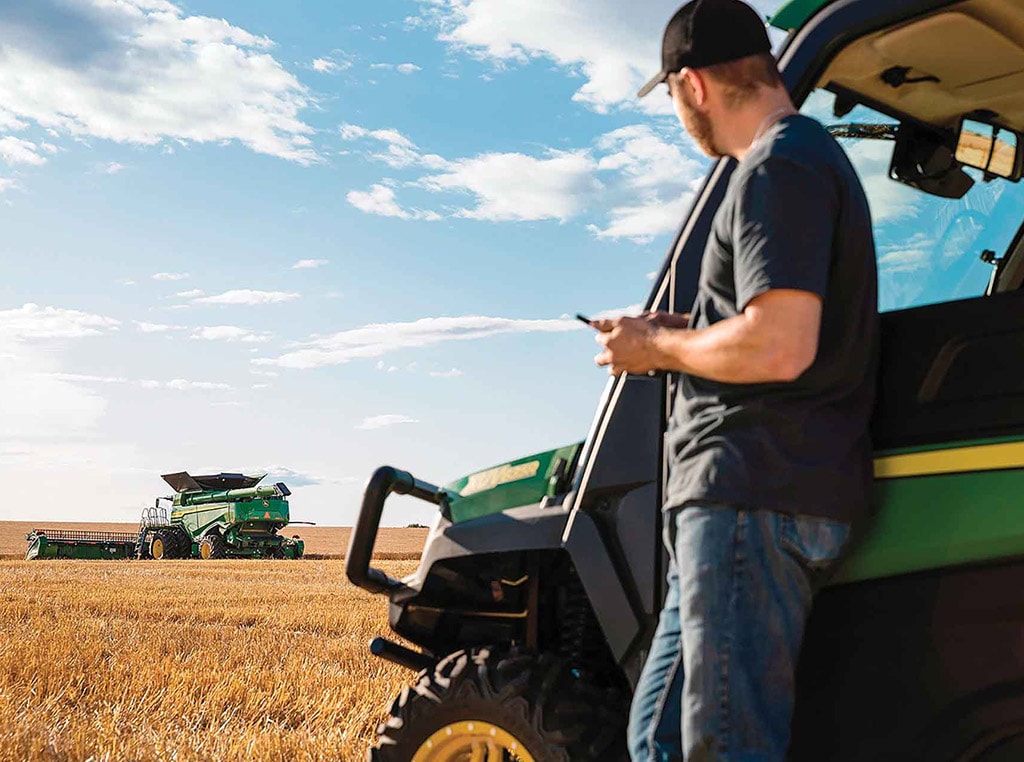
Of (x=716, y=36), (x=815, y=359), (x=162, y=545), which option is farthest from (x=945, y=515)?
(x=162, y=545)

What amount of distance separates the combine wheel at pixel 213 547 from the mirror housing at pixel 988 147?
41179 millimetres

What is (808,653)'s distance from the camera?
2354 millimetres

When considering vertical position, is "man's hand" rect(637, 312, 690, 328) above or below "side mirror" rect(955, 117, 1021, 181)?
below

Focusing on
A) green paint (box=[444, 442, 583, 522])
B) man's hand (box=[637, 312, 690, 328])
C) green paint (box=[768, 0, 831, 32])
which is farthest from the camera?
green paint (box=[444, 442, 583, 522])

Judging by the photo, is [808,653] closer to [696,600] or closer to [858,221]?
[696,600]

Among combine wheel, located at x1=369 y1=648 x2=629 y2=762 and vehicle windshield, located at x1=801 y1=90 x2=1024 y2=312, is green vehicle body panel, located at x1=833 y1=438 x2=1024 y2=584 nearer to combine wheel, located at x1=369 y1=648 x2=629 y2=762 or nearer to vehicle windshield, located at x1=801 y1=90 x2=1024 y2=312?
vehicle windshield, located at x1=801 y1=90 x2=1024 y2=312

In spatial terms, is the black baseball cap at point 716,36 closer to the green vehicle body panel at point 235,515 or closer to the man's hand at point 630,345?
the man's hand at point 630,345

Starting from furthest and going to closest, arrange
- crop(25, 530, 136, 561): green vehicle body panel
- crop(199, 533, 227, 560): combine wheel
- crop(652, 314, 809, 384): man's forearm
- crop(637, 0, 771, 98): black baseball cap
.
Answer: crop(199, 533, 227, 560): combine wheel < crop(25, 530, 136, 561): green vehicle body panel < crop(637, 0, 771, 98): black baseball cap < crop(652, 314, 809, 384): man's forearm

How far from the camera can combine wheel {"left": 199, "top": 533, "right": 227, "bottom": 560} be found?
42406 millimetres

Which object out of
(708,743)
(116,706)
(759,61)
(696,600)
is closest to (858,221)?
(759,61)

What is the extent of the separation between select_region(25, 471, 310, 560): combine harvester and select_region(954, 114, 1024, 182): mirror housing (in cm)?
4110

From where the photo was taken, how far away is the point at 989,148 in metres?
3.33

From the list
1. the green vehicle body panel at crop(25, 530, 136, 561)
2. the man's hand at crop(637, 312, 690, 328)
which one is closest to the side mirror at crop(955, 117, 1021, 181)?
the man's hand at crop(637, 312, 690, 328)

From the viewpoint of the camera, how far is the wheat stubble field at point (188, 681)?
189 inches
